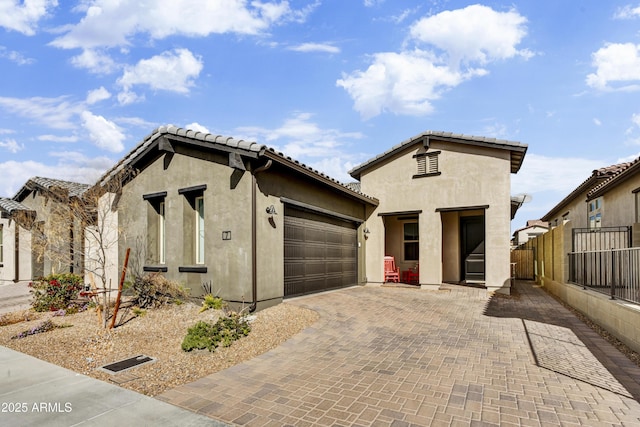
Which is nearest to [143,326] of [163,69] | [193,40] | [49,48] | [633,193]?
[193,40]

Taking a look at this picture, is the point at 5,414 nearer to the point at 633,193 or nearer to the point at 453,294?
the point at 453,294

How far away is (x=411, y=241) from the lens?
17.2m

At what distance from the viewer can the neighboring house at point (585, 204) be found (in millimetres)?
15258

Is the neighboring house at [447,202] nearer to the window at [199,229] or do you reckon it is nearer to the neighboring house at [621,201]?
the neighboring house at [621,201]

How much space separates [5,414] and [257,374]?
Answer: 2929 mm

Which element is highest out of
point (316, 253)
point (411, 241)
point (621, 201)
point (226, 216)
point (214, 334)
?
point (621, 201)

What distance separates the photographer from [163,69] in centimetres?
1315

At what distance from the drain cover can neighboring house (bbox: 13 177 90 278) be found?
3698mm

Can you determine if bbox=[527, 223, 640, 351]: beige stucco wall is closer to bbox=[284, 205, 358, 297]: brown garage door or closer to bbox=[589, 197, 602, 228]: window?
bbox=[589, 197, 602, 228]: window

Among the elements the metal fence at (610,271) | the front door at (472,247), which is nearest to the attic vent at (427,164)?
the front door at (472,247)

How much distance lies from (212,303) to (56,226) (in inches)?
178

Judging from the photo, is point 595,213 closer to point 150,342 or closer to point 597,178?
point 597,178

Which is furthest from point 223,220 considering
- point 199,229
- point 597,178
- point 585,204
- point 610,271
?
point 585,204

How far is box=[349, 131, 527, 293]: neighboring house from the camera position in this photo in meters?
13.2
